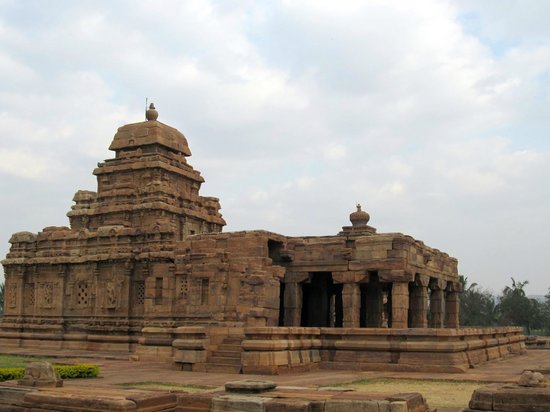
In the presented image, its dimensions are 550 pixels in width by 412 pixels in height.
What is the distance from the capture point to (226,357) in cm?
1794

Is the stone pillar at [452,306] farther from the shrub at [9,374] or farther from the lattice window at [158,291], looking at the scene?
the shrub at [9,374]

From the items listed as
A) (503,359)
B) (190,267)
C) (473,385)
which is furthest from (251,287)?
(473,385)

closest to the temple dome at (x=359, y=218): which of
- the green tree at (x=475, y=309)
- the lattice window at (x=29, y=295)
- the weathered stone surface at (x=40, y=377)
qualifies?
the lattice window at (x=29, y=295)

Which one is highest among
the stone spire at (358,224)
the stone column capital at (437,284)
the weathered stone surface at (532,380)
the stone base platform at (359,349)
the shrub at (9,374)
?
the stone spire at (358,224)

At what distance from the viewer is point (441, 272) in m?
28.8

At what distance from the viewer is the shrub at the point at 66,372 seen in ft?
47.3

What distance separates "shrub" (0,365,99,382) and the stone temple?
3148 millimetres

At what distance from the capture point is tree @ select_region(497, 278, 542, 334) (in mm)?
62000

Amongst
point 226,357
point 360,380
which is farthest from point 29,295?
point 360,380

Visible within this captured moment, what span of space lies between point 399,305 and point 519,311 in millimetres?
43335

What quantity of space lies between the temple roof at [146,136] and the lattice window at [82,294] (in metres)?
7.66

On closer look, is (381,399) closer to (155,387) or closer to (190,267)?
(155,387)

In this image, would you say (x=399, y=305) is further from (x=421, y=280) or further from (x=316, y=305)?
(x=316, y=305)

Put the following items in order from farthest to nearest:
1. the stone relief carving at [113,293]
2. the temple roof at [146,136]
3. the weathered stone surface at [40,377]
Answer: the temple roof at [146,136]
the stone relief carving at [113,293]
the weathered stone surface at [40,377]
